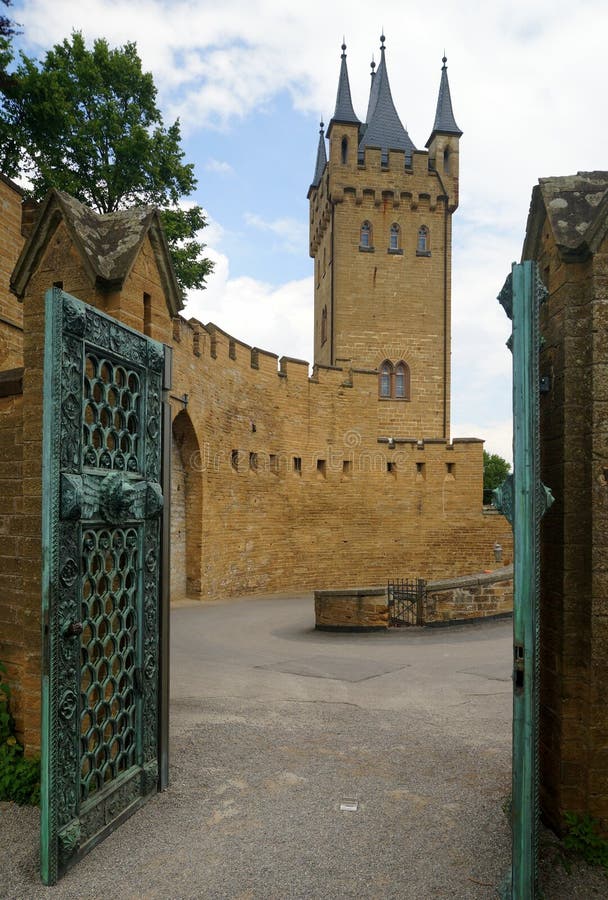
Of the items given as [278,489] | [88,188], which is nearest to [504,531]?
[278,489]

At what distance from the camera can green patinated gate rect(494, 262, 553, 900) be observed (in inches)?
121

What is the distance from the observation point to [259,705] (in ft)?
22.5

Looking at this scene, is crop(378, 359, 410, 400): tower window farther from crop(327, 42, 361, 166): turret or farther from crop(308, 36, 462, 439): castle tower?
crop(327, 42, 361, 166): turret

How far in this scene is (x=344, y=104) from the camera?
99.1 ft

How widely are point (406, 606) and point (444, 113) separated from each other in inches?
1039

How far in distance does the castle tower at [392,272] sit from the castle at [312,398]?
2.5 inches

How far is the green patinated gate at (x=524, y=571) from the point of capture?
3070 millimetres

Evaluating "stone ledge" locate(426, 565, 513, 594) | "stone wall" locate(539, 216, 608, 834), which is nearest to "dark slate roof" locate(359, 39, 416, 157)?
"stone ledge" locate(426, 565, 513, 594)

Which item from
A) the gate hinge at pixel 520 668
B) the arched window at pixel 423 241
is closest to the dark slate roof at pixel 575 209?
the gate hinge at pixel 520 668

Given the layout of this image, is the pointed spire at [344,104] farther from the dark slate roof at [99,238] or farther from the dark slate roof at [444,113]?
the dark slate roof at [99,238]

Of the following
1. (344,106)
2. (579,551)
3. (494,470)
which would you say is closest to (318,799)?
(579,551)

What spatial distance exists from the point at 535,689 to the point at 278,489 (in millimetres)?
16501

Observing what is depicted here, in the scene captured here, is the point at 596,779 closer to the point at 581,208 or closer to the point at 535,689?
the point at 535,689

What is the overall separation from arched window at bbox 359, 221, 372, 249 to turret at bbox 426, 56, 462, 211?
3.81 meters
